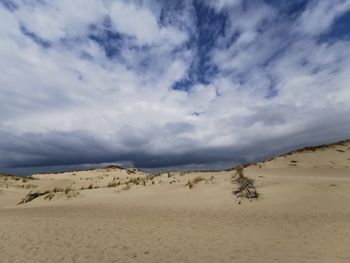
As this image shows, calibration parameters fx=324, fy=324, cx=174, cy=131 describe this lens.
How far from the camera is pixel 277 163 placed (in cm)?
3469

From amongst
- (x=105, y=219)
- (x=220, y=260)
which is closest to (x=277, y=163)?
(x=105, y=219)

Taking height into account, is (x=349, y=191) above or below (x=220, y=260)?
above

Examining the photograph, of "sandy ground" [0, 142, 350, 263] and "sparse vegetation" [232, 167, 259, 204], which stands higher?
"sparse vegetation" [232, 167, 259, 204]

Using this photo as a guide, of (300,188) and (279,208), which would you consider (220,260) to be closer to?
(279,208)

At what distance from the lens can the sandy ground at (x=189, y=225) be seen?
9.73m

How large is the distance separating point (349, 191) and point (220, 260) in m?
11.6

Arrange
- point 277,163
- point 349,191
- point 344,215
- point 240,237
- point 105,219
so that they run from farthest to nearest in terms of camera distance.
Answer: point 277,163, point 349,191, point 105,219, point 344,215, point 240,237

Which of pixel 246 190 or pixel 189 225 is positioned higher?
pixel 246 190

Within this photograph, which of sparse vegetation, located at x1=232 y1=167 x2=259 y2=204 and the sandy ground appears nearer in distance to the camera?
the sandy ground

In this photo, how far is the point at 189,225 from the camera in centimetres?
1384

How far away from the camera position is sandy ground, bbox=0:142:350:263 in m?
9.73

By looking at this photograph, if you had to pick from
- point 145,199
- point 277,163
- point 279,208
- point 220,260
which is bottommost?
point 220,260

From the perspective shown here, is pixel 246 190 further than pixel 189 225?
Yes

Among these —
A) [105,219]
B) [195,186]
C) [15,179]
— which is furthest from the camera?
[15,179]
